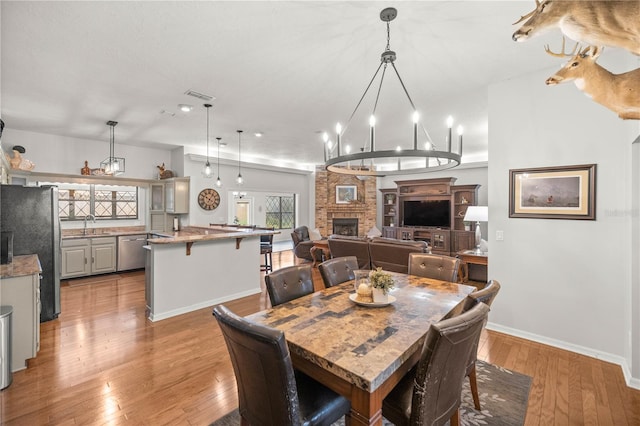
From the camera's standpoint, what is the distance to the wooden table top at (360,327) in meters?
1.26

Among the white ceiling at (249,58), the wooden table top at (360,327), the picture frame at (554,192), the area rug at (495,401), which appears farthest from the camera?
the picture frame at (554,192)

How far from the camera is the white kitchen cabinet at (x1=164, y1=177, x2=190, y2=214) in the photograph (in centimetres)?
634

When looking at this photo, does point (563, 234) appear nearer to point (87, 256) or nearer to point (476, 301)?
point (476, 301)

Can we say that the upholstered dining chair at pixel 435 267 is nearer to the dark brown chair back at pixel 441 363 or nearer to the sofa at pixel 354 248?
the dark brown chair back at pixel 441 363

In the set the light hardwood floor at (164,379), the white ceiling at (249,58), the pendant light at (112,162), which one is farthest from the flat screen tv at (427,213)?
the pendant light at (112,162)

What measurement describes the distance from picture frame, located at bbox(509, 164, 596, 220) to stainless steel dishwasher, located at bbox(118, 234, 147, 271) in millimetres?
6340

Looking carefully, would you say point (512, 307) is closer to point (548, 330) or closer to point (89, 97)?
point (548, 330)

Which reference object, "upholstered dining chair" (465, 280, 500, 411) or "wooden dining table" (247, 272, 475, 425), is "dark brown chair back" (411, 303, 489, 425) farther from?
"upholstered dining chair" (465, 280, 500, 411)

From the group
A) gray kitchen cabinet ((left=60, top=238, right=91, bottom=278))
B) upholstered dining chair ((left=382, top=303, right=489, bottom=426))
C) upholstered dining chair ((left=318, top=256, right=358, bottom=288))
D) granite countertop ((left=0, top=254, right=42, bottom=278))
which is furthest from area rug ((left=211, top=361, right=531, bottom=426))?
gray kitchen cabinet ((left=60, top=238, right=91, bottom=278))

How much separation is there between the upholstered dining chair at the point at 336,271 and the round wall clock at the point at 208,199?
16.6ft

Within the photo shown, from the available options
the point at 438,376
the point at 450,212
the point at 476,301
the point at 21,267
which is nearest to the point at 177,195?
the point at 21,267

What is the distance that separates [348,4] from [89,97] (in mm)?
3544

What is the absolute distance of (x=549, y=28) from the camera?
1.04m

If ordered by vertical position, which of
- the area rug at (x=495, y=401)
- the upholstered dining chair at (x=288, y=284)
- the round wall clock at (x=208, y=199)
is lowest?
the area rug at (x=495, y=401)
